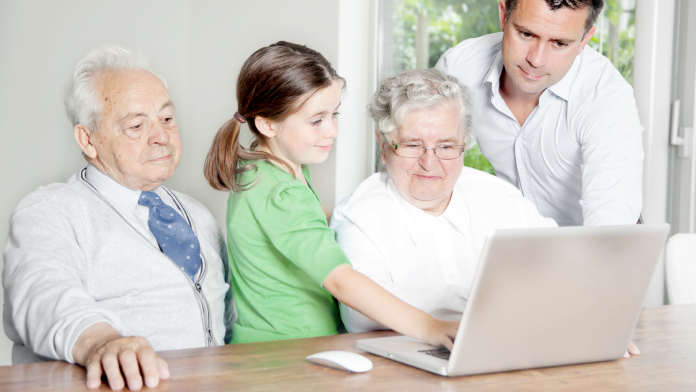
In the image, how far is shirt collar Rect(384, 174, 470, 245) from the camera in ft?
5.53

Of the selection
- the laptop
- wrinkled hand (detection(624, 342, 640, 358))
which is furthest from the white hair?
wrinkled hand (detection(624, 342, 640, 358))

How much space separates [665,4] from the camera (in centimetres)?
249

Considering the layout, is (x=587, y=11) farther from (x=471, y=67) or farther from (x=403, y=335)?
(x=403, y=335)

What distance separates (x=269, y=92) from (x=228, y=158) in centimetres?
20

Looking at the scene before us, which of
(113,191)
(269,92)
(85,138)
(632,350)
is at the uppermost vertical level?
(269,92)

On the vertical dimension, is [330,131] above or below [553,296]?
above

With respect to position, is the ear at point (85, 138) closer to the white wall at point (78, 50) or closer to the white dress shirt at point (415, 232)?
the white dress shirt at point (415, 232)

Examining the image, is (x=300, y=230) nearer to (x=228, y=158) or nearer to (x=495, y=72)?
(x=228, y=158)

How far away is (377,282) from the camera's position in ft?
4.91

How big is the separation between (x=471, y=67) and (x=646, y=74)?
0.81m

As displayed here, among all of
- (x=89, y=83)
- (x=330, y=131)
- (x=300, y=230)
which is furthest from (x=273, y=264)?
(x=89, y=83)

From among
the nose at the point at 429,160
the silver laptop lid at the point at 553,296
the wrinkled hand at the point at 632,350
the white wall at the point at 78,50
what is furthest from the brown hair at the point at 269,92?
the white wall at the point at 78,50

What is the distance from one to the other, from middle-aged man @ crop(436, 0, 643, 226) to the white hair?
117 cm

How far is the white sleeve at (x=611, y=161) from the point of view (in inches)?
73.5
